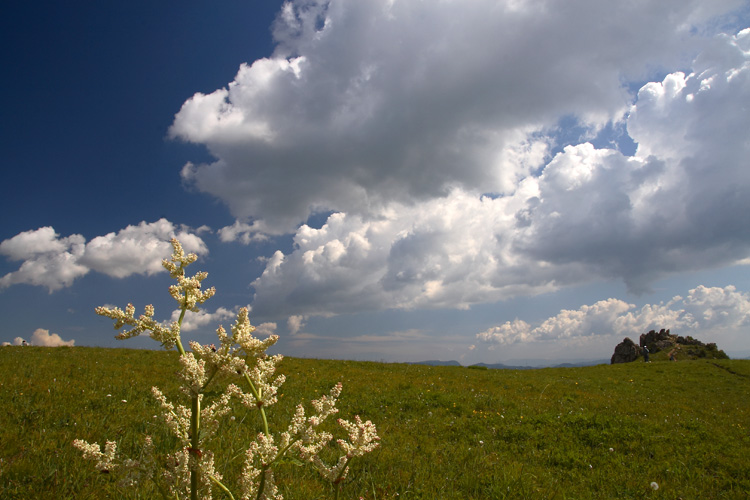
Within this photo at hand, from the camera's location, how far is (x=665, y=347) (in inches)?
2980

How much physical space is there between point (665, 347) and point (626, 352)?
25.3 ft

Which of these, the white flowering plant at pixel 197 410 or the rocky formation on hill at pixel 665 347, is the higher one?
the white flowering plant at pixel 197 410

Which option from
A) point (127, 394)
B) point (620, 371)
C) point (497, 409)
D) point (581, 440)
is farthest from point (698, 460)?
point (620, 371)

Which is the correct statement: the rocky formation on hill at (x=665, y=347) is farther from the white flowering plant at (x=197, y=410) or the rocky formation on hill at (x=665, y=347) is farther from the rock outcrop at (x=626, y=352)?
the white flowering plant at (x=197, y=410)

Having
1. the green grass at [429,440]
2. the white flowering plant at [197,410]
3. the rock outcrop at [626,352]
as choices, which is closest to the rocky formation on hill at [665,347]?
the rock outcrop at [626,352]

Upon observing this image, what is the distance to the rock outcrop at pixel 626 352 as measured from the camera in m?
80.6

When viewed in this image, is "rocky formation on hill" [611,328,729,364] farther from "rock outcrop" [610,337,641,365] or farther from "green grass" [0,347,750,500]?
"green grass" [0,347,750,500]

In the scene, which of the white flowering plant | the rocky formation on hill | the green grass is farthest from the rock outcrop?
the white flowering plant

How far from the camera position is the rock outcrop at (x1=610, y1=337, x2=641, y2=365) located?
80562 mm

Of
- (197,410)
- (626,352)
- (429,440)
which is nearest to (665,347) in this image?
(626,352)

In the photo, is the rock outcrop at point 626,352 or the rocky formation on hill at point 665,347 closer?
the rocky formation on hill at point 665,347

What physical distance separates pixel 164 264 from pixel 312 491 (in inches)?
192

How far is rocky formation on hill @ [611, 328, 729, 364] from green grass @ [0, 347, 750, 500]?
6093 centimetres

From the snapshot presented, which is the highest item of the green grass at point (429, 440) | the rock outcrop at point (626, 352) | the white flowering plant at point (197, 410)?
the white flowering plant at point (197, 410)
